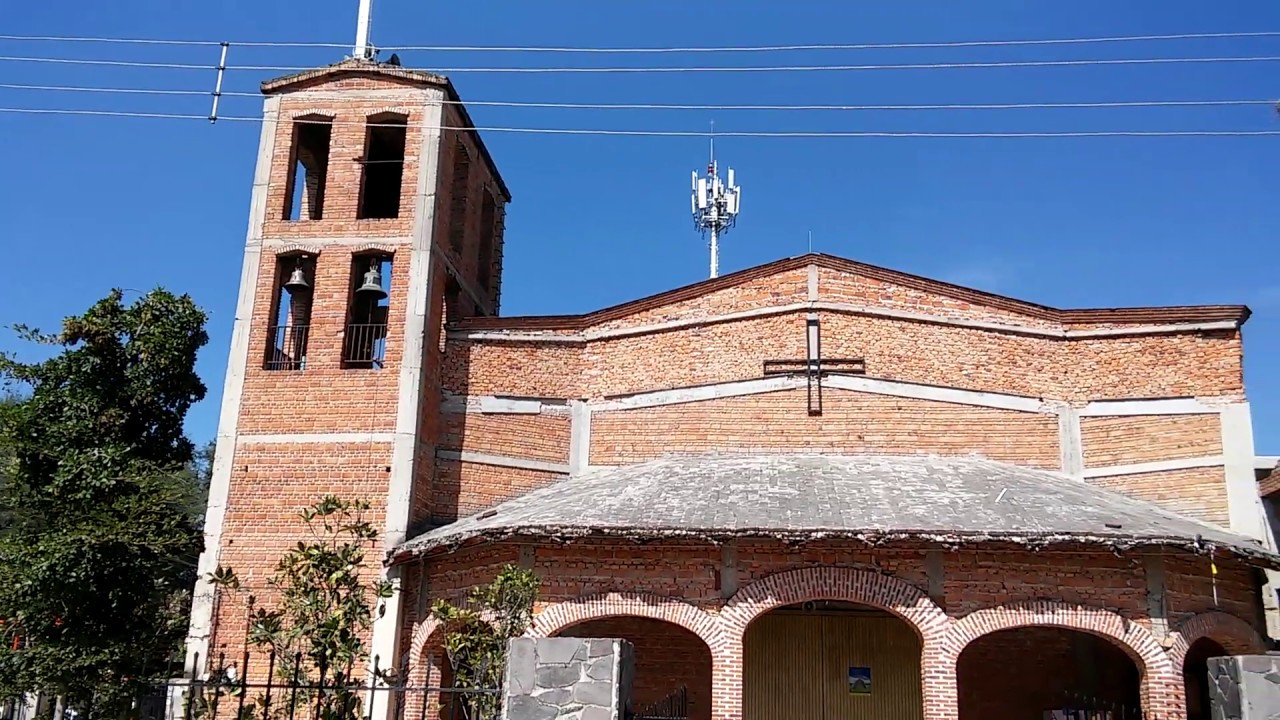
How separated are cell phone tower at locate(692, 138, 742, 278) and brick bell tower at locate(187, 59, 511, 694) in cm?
1775

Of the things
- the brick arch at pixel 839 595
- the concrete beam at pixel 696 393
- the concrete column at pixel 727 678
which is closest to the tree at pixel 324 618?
the concrete column at pixel 727 678

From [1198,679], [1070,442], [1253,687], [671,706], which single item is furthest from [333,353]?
[1198,679]

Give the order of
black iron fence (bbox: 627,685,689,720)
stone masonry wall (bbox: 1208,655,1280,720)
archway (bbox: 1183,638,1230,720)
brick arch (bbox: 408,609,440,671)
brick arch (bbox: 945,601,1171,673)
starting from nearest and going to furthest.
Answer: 1. stone masonry wall (bbox: 1208,655,1280,720)
2. brick arch (bbox: 945,601,1171,673)
3. brick arch (bbox: 408,609,440,671)
4. black iron fence (bbox: 627,685,689,720)
5. archway (bbox: 1183,638,1230,720)

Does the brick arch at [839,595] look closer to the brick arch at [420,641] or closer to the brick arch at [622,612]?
the brick arch at [622,612]

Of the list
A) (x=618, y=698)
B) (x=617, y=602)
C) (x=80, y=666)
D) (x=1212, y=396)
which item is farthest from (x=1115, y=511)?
(x=80, y=666)

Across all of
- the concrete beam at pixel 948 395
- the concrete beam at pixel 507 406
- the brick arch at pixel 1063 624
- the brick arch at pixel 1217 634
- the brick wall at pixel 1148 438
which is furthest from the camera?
the concrete beam at pixel 507 406

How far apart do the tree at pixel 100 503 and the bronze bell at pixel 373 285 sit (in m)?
3.77

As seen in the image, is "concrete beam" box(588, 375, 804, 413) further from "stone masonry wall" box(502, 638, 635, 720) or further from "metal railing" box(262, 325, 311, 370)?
"stone masonry wall" box(502, 638, 635, 720)

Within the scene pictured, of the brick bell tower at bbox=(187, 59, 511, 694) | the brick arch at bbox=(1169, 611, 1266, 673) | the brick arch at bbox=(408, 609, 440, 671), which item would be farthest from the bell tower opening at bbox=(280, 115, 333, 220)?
the brick arch at bbox=(1169, 611, 1266, 673)

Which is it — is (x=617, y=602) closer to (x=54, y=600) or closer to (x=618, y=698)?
(x=618, y=698)

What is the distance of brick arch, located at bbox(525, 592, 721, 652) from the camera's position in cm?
1454

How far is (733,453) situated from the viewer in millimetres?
18266

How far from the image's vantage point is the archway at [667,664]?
17.9m

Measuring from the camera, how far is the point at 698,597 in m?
14.6
